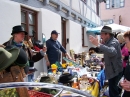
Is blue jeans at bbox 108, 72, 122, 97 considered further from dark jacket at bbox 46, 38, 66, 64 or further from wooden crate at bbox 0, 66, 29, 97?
wooden crate at bbox 0, 66, 29, 97

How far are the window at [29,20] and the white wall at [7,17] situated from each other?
575 millimetres

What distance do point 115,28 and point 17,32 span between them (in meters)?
8.35

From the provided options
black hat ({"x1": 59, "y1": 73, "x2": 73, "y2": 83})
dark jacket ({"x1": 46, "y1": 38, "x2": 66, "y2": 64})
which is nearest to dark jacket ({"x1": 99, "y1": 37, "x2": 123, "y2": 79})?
black hat ({"x1": 59, "y1": 73, "x2": 73, "y2": 83})

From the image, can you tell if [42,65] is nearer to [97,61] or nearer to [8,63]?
[97,61]

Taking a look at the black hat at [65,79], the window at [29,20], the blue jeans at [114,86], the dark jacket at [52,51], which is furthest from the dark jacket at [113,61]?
the window at [29,20]

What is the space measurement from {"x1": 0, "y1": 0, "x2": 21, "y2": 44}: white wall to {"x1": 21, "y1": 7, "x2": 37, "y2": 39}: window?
22.7 inches

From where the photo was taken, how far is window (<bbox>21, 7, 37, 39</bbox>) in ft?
17.0

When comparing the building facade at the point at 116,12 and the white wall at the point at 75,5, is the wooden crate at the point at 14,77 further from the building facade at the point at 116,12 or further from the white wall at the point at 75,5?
the building facade at the point at 116,12

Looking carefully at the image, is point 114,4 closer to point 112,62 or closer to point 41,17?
point 41,17

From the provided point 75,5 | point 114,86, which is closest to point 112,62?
Result: point 114,86

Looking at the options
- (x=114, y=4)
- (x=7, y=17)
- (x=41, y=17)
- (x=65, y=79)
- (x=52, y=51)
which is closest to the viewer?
(x=65, y=79)

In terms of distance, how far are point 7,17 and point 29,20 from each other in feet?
4.15

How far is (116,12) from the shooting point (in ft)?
87.9

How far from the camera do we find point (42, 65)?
18.7 ft
